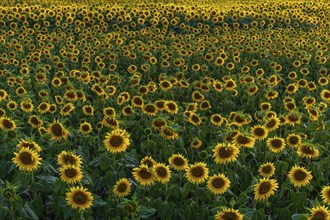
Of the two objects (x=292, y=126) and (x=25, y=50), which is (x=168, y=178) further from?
(x=25, y=50)

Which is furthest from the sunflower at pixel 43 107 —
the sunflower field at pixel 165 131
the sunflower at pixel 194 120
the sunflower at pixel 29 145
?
the sunflower at pixel 194 120

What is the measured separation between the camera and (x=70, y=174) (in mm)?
4594

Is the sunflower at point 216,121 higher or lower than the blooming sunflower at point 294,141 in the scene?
lower

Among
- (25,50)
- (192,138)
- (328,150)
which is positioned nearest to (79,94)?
(192,138)

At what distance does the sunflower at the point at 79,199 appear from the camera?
432 cm

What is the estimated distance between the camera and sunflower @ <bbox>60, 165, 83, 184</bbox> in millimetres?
4577

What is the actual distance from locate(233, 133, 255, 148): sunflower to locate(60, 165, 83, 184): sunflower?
215 centimetres

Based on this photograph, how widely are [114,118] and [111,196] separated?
174cm

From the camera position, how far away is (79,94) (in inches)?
316

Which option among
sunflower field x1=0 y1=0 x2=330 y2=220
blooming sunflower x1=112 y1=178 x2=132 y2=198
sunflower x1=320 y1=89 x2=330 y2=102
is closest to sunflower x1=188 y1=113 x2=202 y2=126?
sunflower field x1=0 y1=0 x2=330 y2=220

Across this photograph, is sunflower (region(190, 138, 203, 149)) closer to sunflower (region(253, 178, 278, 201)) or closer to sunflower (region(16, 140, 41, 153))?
sunflower (region(253, 178, 278, 201))

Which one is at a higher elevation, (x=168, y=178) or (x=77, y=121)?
(x=168, y=178)

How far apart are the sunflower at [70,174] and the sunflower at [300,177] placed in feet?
7.61

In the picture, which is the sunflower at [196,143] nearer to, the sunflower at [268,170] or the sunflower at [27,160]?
the sunflower at [268,170]
